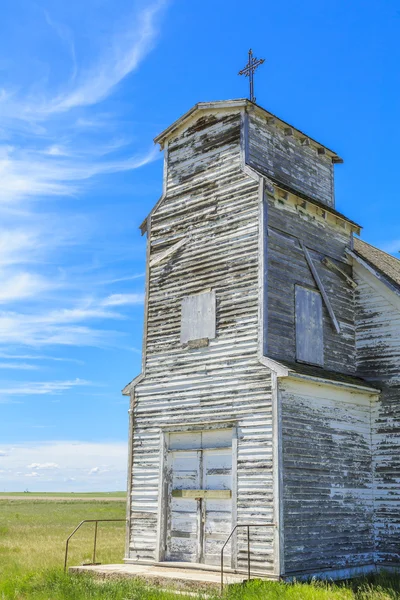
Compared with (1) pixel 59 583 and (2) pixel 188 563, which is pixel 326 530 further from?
(1) pixel 59 583

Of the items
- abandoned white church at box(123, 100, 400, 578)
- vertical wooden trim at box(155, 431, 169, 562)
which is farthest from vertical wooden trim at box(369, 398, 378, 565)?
vertical wooden trim at box(155, 431, 169, 562)

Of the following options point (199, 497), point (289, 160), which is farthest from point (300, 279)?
point (199, 497)

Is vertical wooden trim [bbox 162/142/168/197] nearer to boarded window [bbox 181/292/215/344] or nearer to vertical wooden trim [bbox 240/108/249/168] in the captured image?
vertical wooden trim [bbox 240/108/249/168]

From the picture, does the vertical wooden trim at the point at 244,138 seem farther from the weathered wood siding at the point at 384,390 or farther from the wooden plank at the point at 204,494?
the wooden plank at the point at 204,494

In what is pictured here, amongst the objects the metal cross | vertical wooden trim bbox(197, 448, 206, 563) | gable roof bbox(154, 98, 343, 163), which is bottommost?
vertical wooden trim bbox(197, 448, 206, 563)

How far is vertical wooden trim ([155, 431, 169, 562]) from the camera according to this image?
14.7 meters

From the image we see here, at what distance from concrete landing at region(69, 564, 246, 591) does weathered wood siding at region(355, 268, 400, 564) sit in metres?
3.97

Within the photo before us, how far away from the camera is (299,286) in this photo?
15070 mm

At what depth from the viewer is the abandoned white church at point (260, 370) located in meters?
13.3

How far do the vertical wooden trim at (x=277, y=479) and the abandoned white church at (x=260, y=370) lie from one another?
3 centimetres

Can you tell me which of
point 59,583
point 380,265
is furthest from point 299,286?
point 59,583

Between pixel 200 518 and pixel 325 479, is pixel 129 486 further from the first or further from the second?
pixel 325 479

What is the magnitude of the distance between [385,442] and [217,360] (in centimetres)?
434

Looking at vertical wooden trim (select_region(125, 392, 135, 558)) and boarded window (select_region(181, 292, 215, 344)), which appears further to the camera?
vertical wooden trim (select_region(125, 392, 135, 558))
